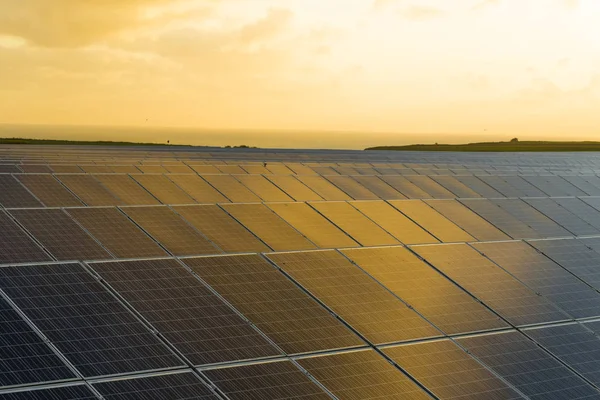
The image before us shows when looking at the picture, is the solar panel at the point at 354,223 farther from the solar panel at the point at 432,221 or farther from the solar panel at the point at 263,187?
the solar panel at the point at 432,221

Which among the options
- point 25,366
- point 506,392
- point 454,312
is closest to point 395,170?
point 454,312

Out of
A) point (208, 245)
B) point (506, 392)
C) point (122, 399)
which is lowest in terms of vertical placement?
point (506, 392)

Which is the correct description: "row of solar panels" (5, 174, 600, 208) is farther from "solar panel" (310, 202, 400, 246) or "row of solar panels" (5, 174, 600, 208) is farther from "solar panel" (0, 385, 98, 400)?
"solar panel" (0, 385, 98, 400)

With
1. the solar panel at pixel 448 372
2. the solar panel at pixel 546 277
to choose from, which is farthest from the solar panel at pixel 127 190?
the solar panel at pixel 546 277

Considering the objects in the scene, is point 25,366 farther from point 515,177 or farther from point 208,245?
point 515,177

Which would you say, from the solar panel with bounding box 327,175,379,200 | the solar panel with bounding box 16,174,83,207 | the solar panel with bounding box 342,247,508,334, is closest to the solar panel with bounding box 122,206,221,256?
the solar panel with bounding box 16,174,83,207

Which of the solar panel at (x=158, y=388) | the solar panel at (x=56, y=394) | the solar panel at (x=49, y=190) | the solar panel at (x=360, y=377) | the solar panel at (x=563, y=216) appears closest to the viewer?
the solar panel at (x=56, y=394)

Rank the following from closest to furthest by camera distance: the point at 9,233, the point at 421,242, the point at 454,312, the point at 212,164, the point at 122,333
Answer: the point at 122,333
the point at 9,233
the point at 454,312
the point at 421,242
the point at 212,164
